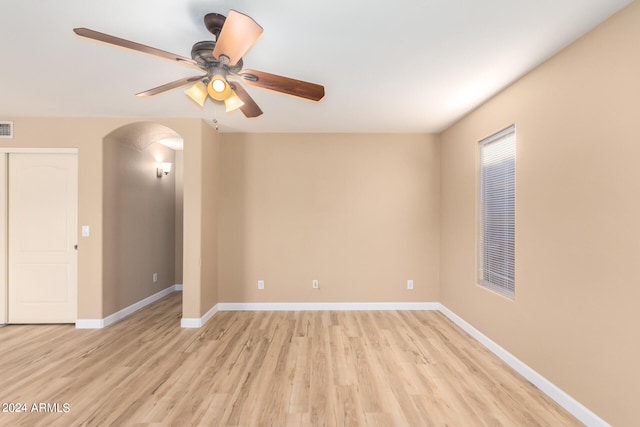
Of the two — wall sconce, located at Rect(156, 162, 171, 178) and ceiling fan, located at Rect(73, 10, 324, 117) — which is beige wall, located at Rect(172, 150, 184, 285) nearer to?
wall sconce, located at Rect(156, 162, 171, 178)

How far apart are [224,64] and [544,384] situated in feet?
10.4

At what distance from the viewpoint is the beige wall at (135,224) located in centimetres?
374

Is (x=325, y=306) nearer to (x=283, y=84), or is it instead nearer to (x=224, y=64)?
(x=283, y=84)

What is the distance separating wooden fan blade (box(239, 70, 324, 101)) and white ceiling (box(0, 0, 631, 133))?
1.23ft

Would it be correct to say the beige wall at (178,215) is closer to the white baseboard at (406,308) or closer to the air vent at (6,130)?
the white baseboard at (406,308)

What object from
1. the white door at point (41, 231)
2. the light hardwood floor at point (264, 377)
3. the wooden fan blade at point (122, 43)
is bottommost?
the light hardwood floor at point (264, 377)

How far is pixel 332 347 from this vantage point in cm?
304

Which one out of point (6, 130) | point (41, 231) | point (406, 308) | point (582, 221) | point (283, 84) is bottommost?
point (406, 308)

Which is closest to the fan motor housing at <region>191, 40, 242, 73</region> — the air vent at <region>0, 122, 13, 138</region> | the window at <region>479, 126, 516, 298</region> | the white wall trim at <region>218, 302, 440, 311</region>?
the window at <region>479, 126, 516, 298</region>

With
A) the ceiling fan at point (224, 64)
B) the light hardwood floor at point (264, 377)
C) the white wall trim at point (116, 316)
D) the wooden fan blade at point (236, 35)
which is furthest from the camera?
the white wall trim at point (116, 316)

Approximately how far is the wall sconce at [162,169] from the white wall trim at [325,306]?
2.41 metres

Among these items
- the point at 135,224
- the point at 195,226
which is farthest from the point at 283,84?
the point at 135,224

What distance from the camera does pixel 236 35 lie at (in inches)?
55.3

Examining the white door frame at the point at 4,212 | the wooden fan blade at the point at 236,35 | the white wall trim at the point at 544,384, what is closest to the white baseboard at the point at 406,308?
the white wall trim at the point at 544,384
